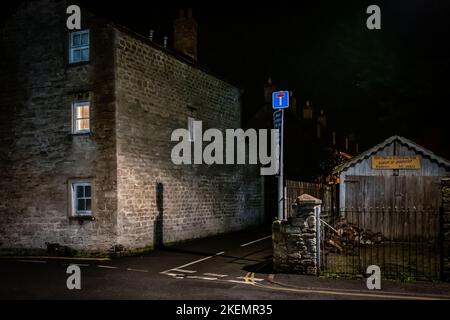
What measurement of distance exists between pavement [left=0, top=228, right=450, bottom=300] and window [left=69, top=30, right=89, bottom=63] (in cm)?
731

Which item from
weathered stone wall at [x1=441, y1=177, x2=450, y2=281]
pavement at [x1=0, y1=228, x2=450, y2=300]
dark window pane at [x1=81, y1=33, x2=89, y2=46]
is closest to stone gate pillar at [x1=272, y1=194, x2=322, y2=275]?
pavement at [x1=0, y1=228, x2=450, y2=300]

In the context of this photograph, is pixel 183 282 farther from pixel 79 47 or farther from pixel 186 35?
pixel 186 35

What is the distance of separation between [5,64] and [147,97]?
6040 millimetres

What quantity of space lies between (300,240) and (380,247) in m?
6.42

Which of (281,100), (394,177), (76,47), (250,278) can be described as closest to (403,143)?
(394,177)

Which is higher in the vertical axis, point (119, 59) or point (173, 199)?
Result: point (119, 59)

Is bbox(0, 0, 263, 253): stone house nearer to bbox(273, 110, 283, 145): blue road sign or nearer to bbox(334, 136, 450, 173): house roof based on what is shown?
bbox(273, 110, 283, 145): blue road sign

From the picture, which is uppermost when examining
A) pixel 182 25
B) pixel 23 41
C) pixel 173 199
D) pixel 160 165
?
pixel 182 25

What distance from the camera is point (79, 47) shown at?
52.3ft

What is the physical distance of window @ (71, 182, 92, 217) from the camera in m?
15.6

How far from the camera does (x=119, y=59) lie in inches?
602
